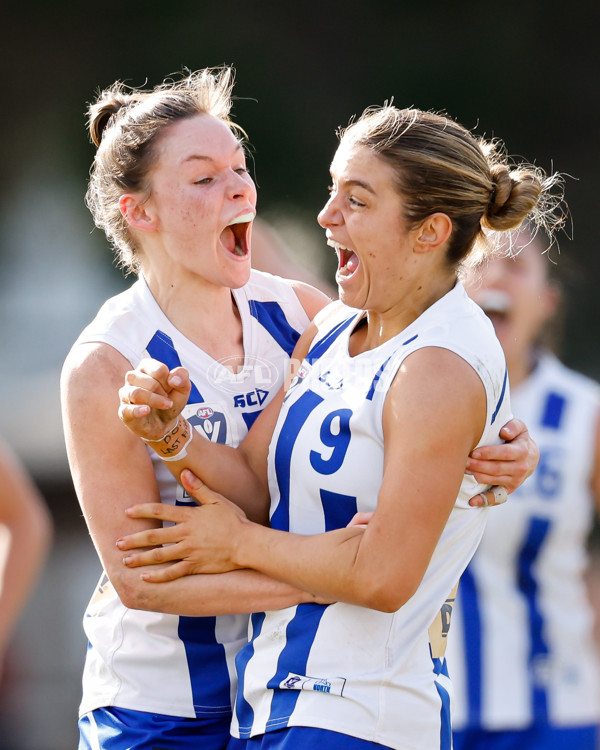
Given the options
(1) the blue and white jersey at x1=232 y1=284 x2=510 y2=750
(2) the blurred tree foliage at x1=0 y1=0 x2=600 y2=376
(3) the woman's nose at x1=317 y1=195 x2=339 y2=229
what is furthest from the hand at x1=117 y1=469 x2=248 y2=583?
(2) the blurred tree foliage at x1=0 y1=0 x2=600 y2=376

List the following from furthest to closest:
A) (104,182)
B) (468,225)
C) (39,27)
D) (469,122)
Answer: (39,27), (469,122), (104,182), (468,225)

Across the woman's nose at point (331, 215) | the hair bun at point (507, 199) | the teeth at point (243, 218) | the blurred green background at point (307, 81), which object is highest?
the blurred green background at point (307, 81)

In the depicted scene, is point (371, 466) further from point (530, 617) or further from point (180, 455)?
point (530, 617)

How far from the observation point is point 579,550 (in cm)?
323

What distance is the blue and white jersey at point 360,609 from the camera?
1.90 metres

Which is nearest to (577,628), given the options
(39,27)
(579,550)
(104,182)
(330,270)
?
(579,550)

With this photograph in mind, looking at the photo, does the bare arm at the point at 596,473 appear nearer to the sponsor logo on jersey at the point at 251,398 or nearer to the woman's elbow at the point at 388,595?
the sponsor logo on jersey at the point at 251,398

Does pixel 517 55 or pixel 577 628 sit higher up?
pixel 517 55

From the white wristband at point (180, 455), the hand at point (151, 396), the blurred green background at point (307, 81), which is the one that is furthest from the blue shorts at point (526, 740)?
the blurred green background at point (307, 81)

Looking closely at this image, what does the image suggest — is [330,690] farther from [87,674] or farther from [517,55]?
[517,55]

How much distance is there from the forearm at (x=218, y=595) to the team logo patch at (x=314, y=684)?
0.45 feet

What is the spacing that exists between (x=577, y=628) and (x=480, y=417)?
155 centimetres

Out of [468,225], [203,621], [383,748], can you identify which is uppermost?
[468,225]

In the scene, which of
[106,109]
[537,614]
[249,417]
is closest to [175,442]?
[249,417]
